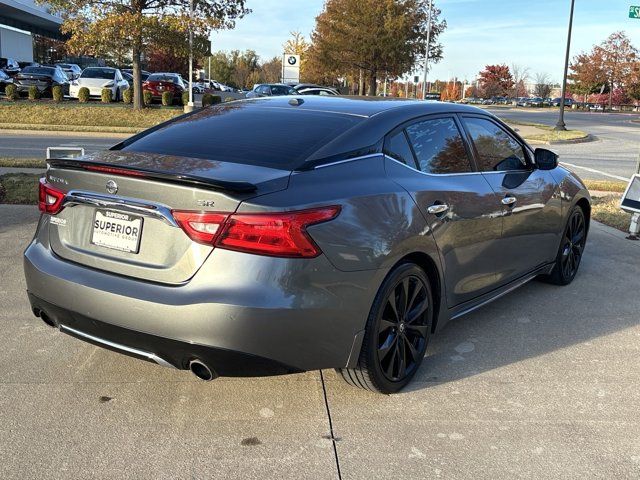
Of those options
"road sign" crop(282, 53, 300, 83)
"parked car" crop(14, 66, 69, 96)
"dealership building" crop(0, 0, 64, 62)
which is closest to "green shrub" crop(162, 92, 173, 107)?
"parked car" crop(14, 66, 69, 96)

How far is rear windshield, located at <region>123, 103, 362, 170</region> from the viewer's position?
134 inches

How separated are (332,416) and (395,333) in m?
0.58

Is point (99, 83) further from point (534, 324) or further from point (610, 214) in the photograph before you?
point (534, 324)


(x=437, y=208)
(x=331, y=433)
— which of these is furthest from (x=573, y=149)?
(x=331, y=433)

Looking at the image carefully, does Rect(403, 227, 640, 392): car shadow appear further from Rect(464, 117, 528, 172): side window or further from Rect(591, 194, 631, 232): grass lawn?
Rect(591, 194, 631, 232): grass lawn

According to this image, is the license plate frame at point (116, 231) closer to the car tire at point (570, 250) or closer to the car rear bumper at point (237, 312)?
the car rear bumper at point (237, 312)

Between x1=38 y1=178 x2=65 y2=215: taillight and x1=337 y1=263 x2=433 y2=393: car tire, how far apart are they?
5.78 ft

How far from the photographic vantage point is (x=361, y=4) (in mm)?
38625

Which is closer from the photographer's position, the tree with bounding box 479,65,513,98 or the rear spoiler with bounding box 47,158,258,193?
the rear spoiler with bounding box 47,158,258,193

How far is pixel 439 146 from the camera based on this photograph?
4.19 meters

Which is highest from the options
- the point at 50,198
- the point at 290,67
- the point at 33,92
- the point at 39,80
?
the point at 290,67

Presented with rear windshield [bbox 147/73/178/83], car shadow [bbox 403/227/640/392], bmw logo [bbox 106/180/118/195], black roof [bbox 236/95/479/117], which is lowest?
car shadow [bbox 403/227/640/392]

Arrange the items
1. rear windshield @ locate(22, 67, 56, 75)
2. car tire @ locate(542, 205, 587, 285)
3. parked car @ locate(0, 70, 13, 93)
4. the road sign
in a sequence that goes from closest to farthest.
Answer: car tire @ locate(542, 205, 587, 285)
rear windshield @ locate(22, 67, 56, 75)
parked car @ locate(0, 70, 13, 93)
the road sign

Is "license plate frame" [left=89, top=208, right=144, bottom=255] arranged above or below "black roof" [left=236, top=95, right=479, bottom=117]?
below
